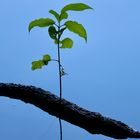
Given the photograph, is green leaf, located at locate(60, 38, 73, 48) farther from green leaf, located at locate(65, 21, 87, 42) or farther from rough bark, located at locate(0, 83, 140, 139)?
rough bark, located at locate(0, 83, 140, 139)

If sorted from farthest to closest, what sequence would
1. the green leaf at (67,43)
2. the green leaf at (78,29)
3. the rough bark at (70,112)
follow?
the green leaf at (67,43)
the green leaf at (78,29)
the rough bark at (70,112)

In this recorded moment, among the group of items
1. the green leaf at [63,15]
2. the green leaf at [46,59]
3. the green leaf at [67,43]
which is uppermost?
the green leaf at [63,15]

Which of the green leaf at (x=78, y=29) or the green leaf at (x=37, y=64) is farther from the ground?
the green leaf at (x=78, y=29)

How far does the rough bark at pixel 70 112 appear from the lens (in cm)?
124

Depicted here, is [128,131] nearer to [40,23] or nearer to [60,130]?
[60,130]

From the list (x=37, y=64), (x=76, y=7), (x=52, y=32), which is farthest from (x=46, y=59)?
(x=76, y=7)

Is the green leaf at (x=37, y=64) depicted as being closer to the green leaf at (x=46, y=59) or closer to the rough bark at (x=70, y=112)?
the green leaf at (x=46, y=59)

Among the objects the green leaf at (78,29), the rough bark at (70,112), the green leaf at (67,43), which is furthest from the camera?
the green leaf at (67,43)

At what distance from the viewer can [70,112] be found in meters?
1.28

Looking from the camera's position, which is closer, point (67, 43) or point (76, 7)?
point (76, 7)

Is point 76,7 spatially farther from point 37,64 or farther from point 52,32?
point 37,64

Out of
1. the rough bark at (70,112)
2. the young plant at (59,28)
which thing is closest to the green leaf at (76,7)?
the young plant at (59,28)

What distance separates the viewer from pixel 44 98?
4.40 feet

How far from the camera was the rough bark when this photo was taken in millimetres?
1241
